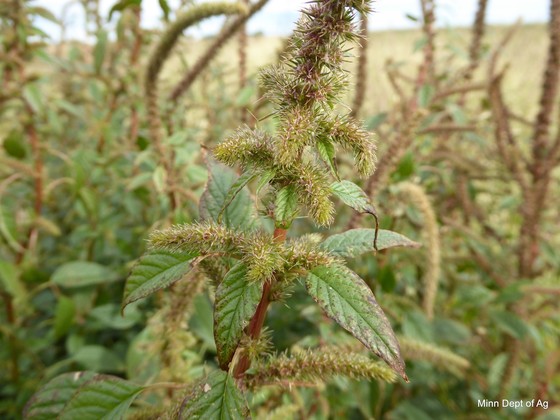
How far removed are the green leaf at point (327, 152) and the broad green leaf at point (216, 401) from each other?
28 centimetres

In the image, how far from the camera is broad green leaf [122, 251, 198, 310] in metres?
0.60

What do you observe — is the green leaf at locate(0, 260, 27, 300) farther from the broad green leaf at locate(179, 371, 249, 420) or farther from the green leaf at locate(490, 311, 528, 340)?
the green leaf at locate(490, 311, 528, 340)

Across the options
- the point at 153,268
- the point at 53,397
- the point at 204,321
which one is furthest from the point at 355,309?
the point at 204,321

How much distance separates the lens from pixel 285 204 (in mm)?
543

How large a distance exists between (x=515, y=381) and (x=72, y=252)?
164cm

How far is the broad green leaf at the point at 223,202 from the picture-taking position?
0.71 metres

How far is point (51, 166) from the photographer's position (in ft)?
7.45

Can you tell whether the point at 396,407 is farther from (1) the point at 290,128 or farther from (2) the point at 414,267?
(1) the point at 290,128

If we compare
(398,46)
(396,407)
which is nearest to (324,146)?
(396,407)

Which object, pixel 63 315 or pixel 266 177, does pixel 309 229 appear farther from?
pixel 266 177

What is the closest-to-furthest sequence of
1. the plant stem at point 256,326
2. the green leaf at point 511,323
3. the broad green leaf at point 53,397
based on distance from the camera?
the plant stem at point 256,326 → the broad green leaf at point 53,397 → the green leaf at point 511,323

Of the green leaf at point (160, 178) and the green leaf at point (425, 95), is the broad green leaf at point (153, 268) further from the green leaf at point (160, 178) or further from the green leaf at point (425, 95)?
the green leaf at point (425, 95)

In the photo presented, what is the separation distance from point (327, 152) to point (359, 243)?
161mm

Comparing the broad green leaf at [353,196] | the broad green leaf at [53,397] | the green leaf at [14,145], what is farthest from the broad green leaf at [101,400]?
the green leaf at [14,145]
